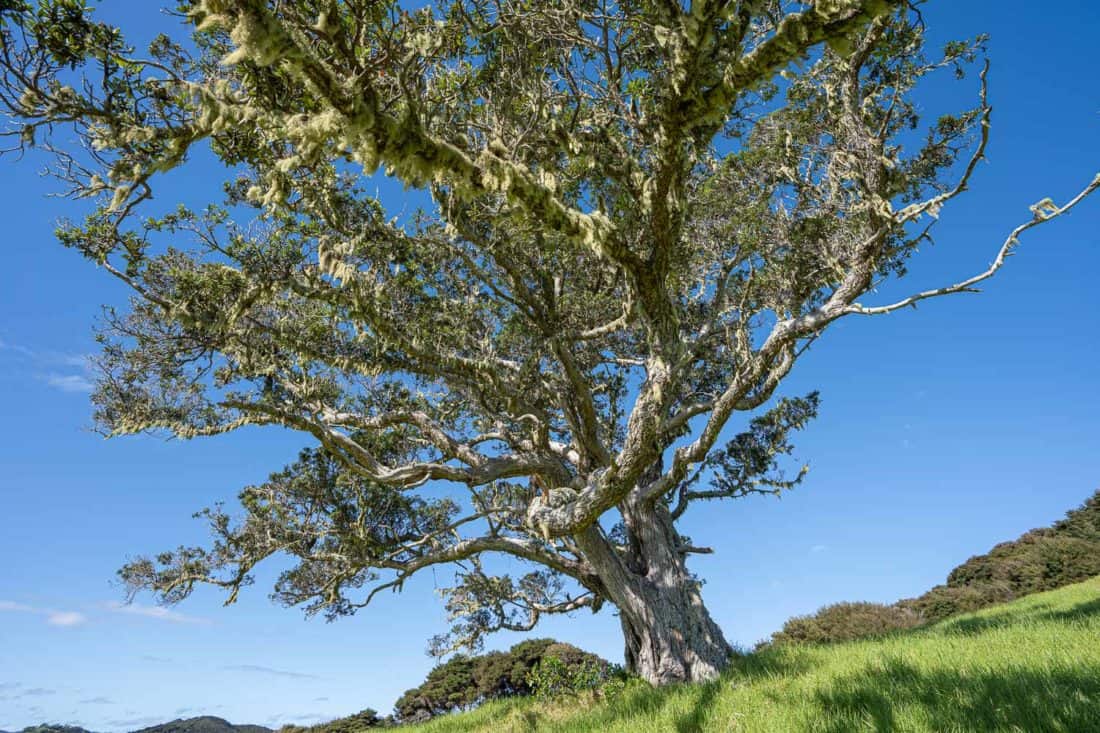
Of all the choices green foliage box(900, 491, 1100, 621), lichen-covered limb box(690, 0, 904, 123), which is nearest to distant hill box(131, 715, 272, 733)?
lichen-covered limb box(690, 0, 904, 123)

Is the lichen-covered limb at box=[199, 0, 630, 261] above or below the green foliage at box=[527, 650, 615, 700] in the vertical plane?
above

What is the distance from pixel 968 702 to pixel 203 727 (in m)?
19.8

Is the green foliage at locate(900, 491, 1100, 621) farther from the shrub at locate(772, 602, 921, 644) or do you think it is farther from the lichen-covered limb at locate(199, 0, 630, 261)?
the lichen-covered limb at locate(199, 0, 630, 261)

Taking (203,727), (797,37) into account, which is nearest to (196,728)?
(203,727)

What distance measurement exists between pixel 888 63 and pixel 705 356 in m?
6.16

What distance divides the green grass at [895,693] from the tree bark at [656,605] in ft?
4.30

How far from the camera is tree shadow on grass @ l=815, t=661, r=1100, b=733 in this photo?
Answer: 4398mm

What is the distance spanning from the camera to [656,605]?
10945 mm

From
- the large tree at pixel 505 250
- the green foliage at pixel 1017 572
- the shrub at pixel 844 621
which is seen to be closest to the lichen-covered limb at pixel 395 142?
the large tree at pixel 505 250

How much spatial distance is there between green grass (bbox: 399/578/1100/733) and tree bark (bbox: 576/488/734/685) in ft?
4.30

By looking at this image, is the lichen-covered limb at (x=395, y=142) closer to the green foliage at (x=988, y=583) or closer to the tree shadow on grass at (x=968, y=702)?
the tree shadow on grass at (x=968, y=702)

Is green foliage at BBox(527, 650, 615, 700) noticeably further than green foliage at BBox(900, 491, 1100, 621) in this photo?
No

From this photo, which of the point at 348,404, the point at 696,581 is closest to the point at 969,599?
the point at 696,581

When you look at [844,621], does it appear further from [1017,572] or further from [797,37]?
[797,37]
